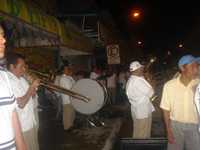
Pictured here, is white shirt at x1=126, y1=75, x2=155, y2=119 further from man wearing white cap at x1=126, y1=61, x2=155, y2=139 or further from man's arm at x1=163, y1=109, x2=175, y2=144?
man's arm at x1=163, y1=109, x2=175, y2=144

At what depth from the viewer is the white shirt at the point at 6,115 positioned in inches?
131

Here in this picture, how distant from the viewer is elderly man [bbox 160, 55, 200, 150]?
5.95 meters

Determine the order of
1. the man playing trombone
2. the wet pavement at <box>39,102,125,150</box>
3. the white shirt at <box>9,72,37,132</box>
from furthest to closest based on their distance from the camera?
the wet pavement at <box>39,102,125,150</box>, the white shirt at <box>9,72,37,132</box>, the man playing trombone

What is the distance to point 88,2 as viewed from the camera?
2648 cm

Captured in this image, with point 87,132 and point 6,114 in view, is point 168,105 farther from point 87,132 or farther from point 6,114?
point 87,132

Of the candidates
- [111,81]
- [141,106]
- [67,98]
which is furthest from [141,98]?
[111,81]

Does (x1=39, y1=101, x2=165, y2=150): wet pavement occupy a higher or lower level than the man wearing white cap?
lower

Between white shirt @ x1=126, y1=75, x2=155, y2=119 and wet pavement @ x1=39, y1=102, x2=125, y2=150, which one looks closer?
white shirt @ x1=126, y1=75, x2=155, y2=119

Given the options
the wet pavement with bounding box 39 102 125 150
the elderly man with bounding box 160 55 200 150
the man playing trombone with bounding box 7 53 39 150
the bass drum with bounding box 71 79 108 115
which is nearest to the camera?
the man playing trombone with bounding box 7 53 39 150

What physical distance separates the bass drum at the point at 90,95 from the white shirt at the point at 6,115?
8.31 m

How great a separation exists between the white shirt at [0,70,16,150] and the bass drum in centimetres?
831

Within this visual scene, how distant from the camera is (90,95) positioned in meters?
12.0

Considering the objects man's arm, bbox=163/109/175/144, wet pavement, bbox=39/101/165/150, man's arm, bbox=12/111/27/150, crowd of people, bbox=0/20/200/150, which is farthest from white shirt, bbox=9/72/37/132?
wet pavement, bbox=39/101/165/150

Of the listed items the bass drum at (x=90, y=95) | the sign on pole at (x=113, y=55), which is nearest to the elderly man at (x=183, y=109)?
the bass drum at (x=90, y=95)
